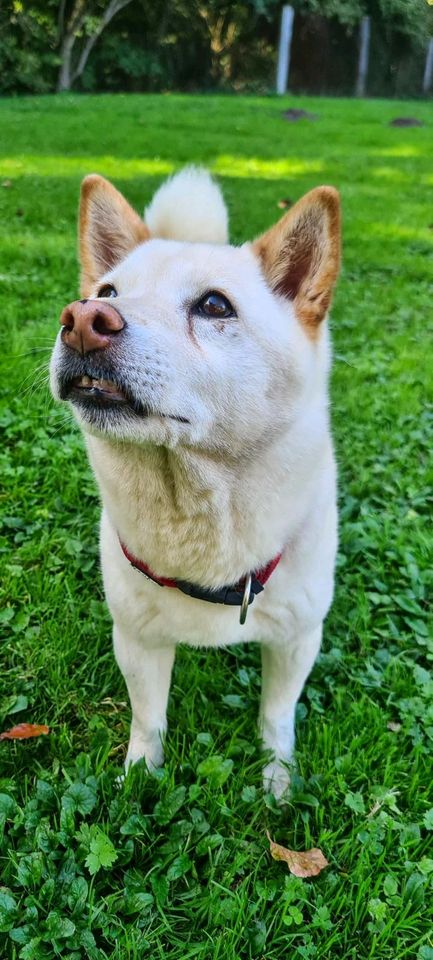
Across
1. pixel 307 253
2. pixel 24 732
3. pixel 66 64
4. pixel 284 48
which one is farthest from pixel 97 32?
pixel 24 732

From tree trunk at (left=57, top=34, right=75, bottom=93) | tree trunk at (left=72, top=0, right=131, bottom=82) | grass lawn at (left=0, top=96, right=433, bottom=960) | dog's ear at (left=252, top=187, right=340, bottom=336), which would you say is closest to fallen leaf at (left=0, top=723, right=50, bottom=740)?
grass lawn at (left=0, top=96, right=433, bottom=960)

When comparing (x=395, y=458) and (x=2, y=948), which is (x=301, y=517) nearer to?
(x=2, y=948)

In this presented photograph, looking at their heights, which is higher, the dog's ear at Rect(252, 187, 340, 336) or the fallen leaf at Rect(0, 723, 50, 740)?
the dog's ear at Rect(252, 187, 340, 336)

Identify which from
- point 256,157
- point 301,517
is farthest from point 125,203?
point 256,157

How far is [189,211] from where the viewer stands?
1980mm

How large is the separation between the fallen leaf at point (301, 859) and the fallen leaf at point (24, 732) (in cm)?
74

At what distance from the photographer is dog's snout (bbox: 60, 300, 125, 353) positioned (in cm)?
130

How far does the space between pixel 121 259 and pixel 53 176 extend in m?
7.07

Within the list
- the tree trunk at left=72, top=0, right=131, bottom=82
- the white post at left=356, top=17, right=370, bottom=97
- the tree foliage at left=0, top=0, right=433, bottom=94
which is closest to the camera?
the tree foliage at left=0, top=0, right=433, bottom=94

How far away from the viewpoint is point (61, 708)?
7.23 feet

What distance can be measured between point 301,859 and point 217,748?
44 cm

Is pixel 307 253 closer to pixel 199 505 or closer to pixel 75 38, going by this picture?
pixel 199 505

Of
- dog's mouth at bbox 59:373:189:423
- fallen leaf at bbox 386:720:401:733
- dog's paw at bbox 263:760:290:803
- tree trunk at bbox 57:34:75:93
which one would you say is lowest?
dog's paw at bbox 263:760:290:803

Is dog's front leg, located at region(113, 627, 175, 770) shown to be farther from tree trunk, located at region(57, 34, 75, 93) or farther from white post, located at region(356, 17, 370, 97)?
white post, located at region(356, 17, 370, 97)
